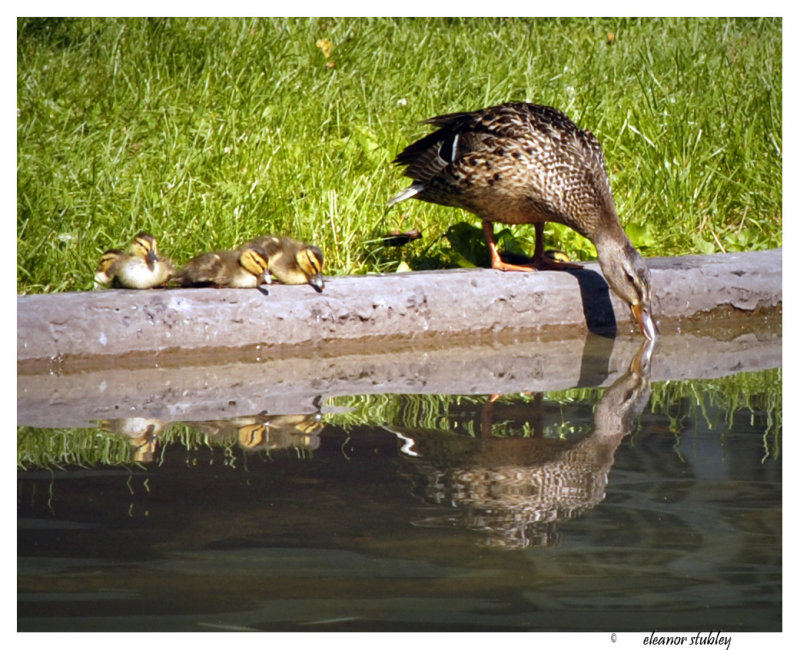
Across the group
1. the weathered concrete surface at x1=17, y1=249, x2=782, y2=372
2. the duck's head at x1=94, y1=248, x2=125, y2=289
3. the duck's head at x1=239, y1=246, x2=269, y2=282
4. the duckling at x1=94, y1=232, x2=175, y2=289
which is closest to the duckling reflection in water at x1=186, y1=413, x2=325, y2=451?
the weathered concrete surface at x1=17, y1=249, x2=782, y2=372

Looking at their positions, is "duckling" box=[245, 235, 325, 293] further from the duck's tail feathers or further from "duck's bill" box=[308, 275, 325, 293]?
the duck's tail feathers

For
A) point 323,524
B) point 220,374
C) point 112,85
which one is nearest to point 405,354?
point 220,374

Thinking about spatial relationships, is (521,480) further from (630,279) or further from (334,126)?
(334,126)

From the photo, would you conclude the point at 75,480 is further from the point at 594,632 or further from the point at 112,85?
the point at 112,85

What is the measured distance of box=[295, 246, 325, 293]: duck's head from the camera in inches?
236

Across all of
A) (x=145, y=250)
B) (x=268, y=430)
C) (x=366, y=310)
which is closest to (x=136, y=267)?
(x=145, y=250)

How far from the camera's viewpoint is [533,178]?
6.59 m

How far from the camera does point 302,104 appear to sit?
28.1 feet

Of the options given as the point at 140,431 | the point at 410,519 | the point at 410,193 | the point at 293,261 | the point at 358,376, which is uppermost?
the point at 410,193

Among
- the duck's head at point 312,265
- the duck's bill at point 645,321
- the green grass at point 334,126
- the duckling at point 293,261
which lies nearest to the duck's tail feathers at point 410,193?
the green grass at point 334,126

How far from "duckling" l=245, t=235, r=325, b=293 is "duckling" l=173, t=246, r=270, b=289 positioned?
0.12 meters

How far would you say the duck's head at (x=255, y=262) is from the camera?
5.93 m

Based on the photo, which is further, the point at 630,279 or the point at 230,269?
the point at 630,279

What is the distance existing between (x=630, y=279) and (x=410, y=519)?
314 cm
